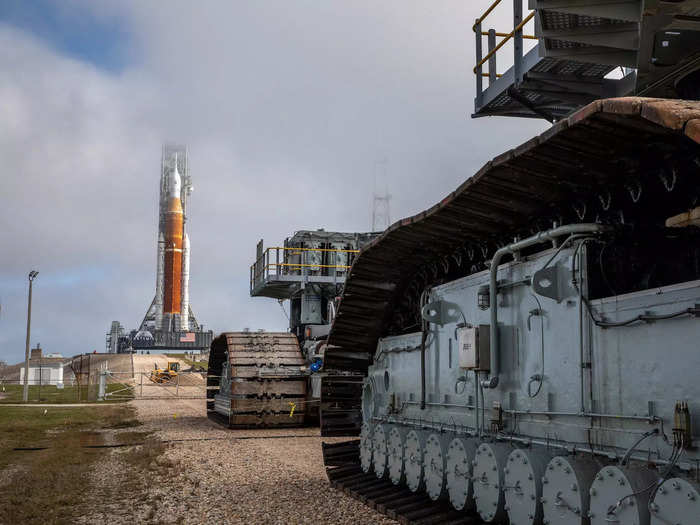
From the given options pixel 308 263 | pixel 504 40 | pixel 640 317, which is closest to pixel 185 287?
pixel 308 263

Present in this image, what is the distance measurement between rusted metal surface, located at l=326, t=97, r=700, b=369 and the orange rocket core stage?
201 ft

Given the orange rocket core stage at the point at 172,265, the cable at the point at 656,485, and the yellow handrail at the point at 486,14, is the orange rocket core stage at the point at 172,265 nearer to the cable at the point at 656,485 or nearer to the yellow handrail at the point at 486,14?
the yellow handrail at the point at 486,14

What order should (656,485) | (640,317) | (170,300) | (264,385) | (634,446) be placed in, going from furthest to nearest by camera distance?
1. (170,300)
2. (264,385)
3. (640,317)
4. (634,446)
5. (656,485)

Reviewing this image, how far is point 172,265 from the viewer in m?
70.1

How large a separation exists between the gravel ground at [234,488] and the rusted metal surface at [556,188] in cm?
304

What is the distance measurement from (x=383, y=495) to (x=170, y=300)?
63497mm

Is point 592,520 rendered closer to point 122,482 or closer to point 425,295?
point 425,295

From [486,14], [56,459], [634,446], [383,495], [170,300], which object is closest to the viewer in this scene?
[634,446]

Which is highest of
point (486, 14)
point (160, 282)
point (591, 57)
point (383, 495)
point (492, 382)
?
point (160, 282)

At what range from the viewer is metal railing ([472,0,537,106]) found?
1043cm

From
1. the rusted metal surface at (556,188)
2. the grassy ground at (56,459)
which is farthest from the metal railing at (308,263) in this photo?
the rusted metal surface at (556,188)

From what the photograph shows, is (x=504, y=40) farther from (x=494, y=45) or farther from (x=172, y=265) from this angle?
(x=172, y=265)

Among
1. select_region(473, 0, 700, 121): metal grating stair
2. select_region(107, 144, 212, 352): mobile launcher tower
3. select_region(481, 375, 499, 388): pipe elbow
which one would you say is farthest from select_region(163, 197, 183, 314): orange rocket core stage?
select_region(481, 375, 499, 388): pipe elbow

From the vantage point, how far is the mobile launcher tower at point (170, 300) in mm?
69750
